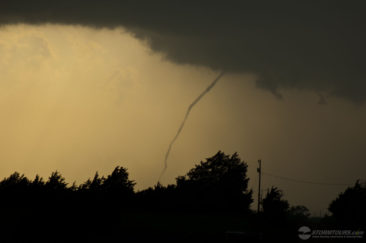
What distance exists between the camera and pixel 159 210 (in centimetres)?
9550

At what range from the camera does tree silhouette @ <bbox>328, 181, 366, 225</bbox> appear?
3166 inches

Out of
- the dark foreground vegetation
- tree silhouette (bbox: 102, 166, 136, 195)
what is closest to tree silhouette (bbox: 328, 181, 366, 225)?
the dark foreground vegetation

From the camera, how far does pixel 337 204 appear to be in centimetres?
8919

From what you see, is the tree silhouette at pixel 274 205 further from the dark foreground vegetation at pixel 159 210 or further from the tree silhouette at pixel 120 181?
the tree silhouette at pixel 120 181

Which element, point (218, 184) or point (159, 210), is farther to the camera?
point (218, 184)

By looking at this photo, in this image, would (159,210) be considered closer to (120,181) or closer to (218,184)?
(120,181)

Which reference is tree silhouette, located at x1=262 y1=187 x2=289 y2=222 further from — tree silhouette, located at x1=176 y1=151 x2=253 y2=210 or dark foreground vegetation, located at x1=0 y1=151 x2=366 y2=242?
tree silhouette, located at x1=176 y1=151 x2=253 y2=210

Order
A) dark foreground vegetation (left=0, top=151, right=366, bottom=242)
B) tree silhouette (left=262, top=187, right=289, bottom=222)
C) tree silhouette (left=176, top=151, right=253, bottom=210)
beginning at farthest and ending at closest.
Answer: tree silhouette (left=176, top=151, right=253, bottom=210), tree silhouette (left=262, top=187, right=289, bottom=222), dark foreground vegetation (left=0, top=151, right=366, bottom=242)

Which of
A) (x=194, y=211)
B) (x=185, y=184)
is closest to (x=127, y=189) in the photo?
(x=194, y=211)

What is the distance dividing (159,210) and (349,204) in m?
34.6

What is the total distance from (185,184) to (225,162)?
53.3 ft

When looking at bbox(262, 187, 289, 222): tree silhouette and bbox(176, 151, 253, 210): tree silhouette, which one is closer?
bbox(262, 187, 289, 222): tree silhouette

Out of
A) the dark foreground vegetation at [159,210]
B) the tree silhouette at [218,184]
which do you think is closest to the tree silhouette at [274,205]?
the dark foreground vegetation at [159,210]

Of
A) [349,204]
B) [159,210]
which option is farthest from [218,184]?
[349,204]
